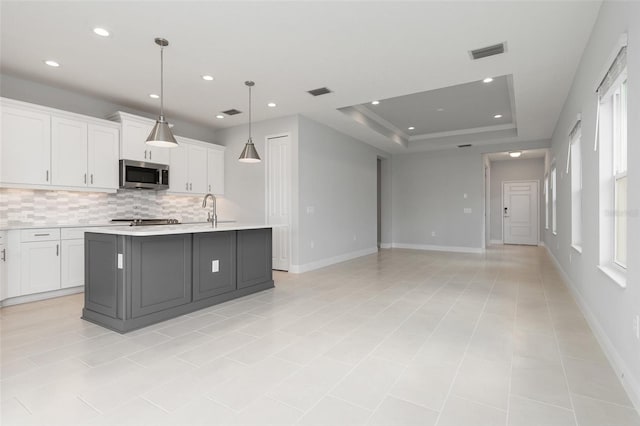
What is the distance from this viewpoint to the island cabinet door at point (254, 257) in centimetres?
434

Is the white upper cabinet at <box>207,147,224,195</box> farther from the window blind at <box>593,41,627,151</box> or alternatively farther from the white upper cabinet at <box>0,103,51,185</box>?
the window blind at <box>593,41,627,151</box>

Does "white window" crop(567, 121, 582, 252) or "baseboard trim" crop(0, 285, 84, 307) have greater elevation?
"white window" crop(567, 121, 582, 252)

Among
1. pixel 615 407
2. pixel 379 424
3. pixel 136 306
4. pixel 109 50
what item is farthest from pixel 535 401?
pixel 109 50

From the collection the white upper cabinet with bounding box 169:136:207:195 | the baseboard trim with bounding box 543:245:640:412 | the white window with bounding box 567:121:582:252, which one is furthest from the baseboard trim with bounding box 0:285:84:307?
the white window with bounding box 567:121:582:252

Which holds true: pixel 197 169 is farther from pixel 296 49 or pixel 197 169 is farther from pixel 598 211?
pixel 598 211

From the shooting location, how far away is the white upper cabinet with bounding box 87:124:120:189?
4.76m

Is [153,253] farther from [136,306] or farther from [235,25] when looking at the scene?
[235,25]

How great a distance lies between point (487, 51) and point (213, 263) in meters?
3.96

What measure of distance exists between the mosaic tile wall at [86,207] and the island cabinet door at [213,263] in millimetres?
2217

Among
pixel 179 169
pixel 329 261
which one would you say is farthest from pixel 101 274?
pixel 329 261

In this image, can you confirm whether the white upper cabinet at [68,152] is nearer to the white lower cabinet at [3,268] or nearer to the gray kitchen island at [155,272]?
the white lower cabinet at [3,268]

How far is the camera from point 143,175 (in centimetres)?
536

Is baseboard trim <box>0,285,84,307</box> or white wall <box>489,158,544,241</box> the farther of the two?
white wall <box>489,158,544,241</box>

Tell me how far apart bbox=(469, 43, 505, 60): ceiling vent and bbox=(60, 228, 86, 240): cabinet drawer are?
17.9 feet
